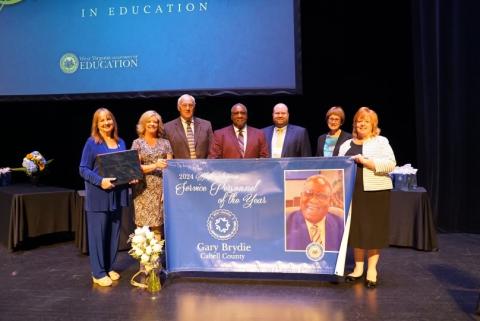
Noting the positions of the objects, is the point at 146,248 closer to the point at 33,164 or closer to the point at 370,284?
the point at 370,284

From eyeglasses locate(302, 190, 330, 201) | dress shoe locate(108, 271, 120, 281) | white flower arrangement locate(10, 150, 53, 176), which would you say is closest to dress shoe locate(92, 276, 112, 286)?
dress shoe locate(108, 271, 120, 281)

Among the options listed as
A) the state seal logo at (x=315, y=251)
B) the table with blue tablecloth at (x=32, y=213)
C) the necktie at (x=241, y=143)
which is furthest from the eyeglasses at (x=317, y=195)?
the table with blue tablecloth at (x=32, y=213)

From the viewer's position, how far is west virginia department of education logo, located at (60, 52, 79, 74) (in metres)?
5.74

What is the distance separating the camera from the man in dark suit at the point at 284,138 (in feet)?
14.2

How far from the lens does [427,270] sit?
12.9ft

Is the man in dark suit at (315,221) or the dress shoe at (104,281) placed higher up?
the man in dark suit at (315,221)

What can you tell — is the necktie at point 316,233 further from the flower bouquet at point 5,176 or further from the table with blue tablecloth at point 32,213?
the flower bouquet at point 5,176

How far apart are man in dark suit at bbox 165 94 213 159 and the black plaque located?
651 mm

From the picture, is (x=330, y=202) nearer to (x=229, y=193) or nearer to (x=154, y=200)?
(x=229, y=193)

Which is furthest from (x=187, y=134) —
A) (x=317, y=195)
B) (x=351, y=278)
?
(x=351, y=278)

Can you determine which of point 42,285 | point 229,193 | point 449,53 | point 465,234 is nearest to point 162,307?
point 229,193

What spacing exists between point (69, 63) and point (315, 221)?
396 cm

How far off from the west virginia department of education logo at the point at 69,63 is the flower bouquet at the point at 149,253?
3182 mm

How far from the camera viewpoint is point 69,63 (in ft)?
18.9
